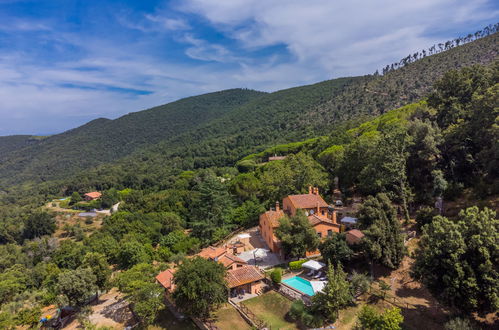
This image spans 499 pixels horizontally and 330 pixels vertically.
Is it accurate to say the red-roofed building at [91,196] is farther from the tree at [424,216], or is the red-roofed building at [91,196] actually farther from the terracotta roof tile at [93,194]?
the tree at [424,216]

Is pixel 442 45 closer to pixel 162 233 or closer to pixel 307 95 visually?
pixel 307 95

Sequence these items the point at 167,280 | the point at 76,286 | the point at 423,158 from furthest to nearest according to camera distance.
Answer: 1. the point at 423,158
2. the point at 167,280
3. the point at 76,286

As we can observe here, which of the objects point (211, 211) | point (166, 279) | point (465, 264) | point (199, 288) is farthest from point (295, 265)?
point (211, 211)

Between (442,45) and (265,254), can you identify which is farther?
(442,45)

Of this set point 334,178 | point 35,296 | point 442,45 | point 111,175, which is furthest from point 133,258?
point 442,45

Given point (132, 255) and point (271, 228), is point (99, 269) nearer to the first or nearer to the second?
A: point (132, 255)

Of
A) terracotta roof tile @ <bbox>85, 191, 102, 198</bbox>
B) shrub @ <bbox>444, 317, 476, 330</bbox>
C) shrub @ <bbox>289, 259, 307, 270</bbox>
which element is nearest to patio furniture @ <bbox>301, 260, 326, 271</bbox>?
shrub @ <bbox>289, 259, 307, 270</bbox>
